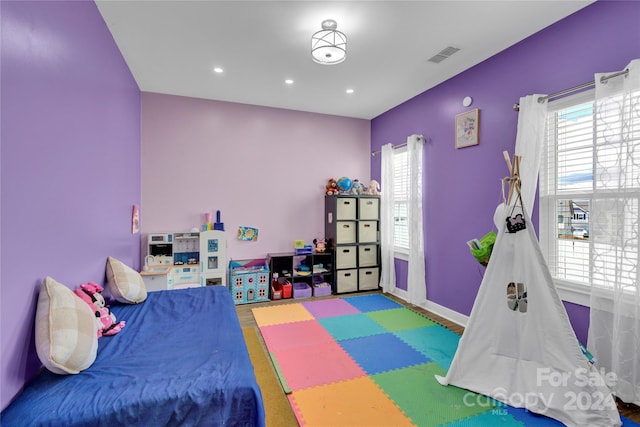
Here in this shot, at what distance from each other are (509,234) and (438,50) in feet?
6.00

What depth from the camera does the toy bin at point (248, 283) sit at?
4087 millimetres

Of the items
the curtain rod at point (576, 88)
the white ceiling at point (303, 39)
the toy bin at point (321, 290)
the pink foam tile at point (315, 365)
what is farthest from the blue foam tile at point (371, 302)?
the white ceiling at point (303, 39)

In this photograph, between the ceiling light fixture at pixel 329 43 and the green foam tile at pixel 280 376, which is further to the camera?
the ceiling light fixture at pixel 329 43

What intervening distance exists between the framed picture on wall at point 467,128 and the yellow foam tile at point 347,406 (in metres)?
2.52

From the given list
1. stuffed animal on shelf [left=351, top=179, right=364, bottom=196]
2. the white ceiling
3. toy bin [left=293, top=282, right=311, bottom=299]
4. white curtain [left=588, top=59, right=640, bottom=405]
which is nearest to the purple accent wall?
the white ceiling

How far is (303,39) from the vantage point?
2646 millimetres

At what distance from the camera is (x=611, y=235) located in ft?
6.45

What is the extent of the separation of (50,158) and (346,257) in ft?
11.9

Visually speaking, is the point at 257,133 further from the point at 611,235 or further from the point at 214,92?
the point at 611,235

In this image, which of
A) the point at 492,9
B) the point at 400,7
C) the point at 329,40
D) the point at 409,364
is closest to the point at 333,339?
the point at 409,364

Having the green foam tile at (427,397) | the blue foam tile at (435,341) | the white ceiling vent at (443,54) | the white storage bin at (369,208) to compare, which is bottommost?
the green foam tile at (427,397)

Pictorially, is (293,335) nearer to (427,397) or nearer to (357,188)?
(427,397)

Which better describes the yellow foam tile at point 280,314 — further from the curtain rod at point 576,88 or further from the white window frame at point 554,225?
the curtain rod at point 576,88

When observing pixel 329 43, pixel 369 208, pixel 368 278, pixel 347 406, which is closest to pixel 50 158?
pixel 329 43
